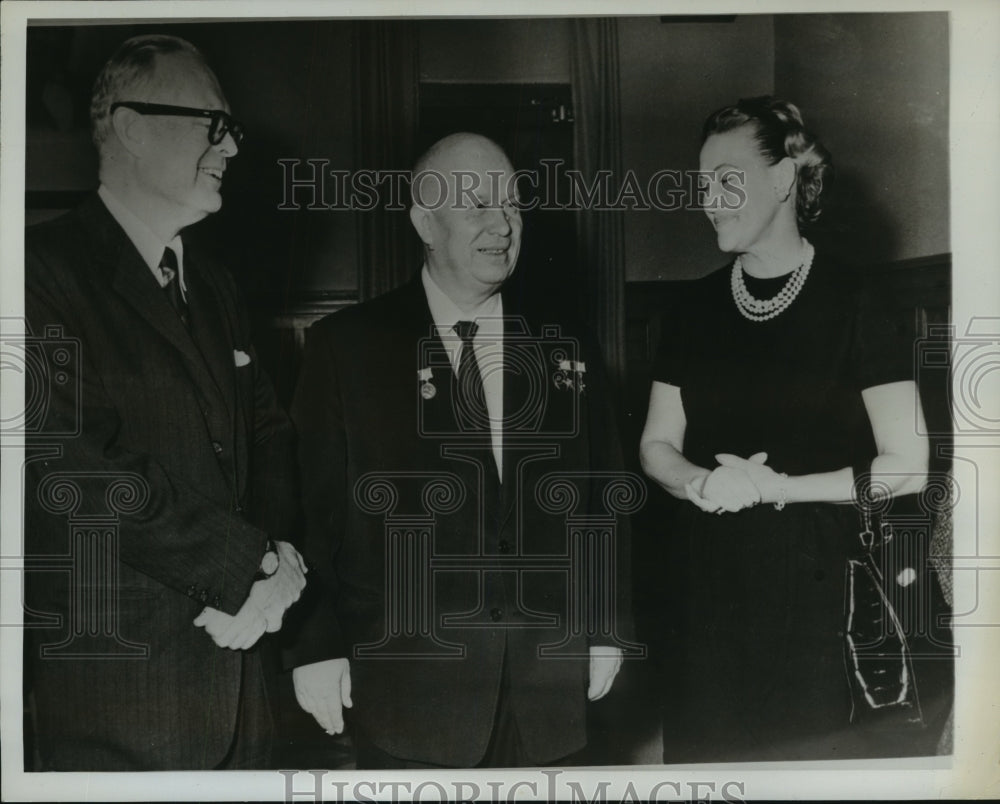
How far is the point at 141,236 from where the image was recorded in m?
A: 2.27

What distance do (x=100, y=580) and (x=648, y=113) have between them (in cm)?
168

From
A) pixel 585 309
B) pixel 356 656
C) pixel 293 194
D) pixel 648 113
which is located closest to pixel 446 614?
pixel 356 656

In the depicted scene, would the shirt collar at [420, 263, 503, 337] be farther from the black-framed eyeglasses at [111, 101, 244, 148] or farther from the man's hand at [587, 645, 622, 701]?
the man's hand at [587, 645, 622, 701]

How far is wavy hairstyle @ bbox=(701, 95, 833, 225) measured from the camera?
2344 mm

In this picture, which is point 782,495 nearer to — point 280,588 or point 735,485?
point 735,485

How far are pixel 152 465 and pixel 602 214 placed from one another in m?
1.19

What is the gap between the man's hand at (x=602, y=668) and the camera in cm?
233

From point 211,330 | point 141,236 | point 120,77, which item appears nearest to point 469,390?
point 211,330

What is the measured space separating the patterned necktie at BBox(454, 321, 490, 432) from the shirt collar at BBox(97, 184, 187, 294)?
0.65 metres

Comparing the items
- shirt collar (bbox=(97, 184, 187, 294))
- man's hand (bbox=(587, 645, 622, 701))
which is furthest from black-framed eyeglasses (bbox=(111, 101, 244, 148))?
man's hand (bbox=(587, 645, 622, 701))

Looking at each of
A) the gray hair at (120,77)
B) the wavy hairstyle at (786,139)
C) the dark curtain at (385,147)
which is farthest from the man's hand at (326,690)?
the wavy hairstyle at (786,139)

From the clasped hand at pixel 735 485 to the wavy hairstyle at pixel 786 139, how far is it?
59 cm

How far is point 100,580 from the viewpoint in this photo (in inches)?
90.4

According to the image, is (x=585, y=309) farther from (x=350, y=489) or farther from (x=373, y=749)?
(x=373, y=749)
